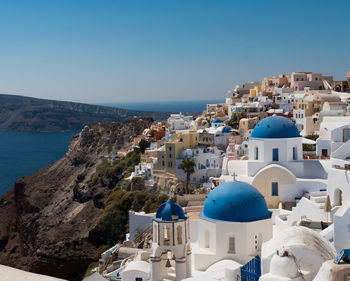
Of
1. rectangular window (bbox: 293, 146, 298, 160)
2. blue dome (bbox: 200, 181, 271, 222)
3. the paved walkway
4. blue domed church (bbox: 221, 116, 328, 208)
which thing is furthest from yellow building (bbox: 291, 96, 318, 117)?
the paved walkway

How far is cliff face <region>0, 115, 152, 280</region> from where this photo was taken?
125 feet

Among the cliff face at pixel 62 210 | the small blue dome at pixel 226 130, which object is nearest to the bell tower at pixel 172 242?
the cliff face at pixel 62 210

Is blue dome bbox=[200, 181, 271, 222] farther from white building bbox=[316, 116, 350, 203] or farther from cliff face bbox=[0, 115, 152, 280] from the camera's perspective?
cliff face bbox=[0, 115, 152, 280]

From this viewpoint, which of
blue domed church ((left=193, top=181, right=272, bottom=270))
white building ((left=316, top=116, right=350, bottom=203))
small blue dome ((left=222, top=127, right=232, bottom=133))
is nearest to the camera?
blue domed church ((left=193, top=181, right=272, bottom=270))

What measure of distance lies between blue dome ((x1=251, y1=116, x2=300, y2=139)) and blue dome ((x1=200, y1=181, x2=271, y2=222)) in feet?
18.5

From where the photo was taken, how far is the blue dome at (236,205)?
1379cm

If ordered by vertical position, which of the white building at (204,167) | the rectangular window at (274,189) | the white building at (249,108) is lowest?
the white building at (204,167)

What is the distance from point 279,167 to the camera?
62.5 feet

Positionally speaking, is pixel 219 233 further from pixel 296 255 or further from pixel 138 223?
pixel 138 223

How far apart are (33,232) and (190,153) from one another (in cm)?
2309

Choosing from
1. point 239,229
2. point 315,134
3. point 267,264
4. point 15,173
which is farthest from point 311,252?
point 15,173

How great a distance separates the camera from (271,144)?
765 inches

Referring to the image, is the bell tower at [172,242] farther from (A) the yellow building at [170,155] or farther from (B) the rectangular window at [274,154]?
(A) the yellow building at [170,155]

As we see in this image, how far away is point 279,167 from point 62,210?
3883 centimetres
